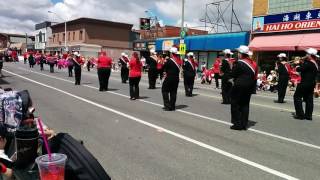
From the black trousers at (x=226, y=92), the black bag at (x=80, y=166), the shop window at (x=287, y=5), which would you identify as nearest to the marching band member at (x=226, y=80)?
the black trousers at (x=226, y=92)

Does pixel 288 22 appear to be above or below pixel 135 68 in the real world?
above

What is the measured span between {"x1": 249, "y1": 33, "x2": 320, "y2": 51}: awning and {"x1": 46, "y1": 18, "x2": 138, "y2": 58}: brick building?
42.2m

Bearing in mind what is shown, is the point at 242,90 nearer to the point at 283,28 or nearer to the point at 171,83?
the point at 171,83

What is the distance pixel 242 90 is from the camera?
9.67 meters

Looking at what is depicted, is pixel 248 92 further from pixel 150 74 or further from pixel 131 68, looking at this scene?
pixel 150 74

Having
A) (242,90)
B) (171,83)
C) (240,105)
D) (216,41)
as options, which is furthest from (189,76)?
(216,41)

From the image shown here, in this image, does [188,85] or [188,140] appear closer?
[188,140]

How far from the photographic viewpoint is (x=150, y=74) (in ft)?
71.1

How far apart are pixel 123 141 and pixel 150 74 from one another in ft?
44.5

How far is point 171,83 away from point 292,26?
19.3m

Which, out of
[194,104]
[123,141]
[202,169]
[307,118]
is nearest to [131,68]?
[194,104]

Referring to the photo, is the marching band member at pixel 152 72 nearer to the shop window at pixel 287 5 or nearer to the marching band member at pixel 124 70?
the marching band member at pixel 124 70

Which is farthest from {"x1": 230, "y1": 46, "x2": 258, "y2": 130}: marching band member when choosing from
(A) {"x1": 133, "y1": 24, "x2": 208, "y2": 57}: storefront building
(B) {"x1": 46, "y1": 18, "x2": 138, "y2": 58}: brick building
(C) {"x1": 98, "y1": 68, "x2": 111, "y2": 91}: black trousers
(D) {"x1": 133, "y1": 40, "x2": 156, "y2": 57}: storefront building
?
(B) {"x1": 46, "y1": 18, "x2": 138, "y2": 58}: brick building

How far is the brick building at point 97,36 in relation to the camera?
2872 inches
